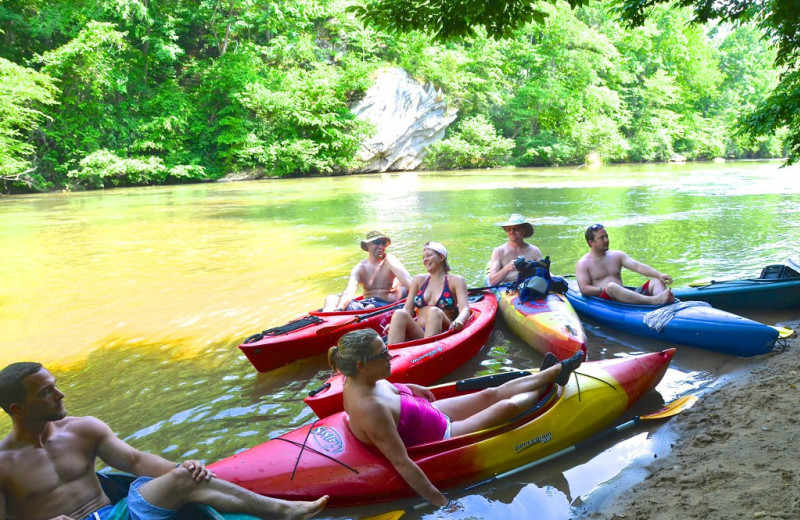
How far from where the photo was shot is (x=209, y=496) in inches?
97.3

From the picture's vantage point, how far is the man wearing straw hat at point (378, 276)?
601 centimetres

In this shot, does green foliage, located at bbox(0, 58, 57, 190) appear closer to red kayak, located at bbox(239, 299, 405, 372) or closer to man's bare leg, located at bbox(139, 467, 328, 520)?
red kayak, located at bbox(239, 299, 405, 372)

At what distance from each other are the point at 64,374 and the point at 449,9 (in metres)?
4.41

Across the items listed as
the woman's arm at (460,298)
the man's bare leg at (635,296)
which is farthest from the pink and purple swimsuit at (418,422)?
the man's bare leg at (635,296)

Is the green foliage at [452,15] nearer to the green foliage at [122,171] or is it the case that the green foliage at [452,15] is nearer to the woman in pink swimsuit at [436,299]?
the woman in pink swimsuit at [436,299]

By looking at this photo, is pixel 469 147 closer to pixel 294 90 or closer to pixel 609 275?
pixel 294 90

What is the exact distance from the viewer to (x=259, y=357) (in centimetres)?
489

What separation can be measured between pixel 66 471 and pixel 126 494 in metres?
0.34

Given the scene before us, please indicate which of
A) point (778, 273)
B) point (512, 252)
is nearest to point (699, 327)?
point (778, 273)

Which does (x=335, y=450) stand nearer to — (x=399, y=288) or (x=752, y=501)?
(x=752, y=501)

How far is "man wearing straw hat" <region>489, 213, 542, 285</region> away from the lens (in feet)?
21.1

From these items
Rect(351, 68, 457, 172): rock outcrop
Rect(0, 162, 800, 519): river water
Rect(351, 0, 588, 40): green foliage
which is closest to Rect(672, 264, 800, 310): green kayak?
Rect(0, 162, 800, 519): river water

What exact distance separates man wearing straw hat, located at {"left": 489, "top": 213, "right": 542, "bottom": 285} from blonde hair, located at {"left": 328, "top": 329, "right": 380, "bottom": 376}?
3.77 m

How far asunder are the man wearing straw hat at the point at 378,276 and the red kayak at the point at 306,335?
0.50 m
